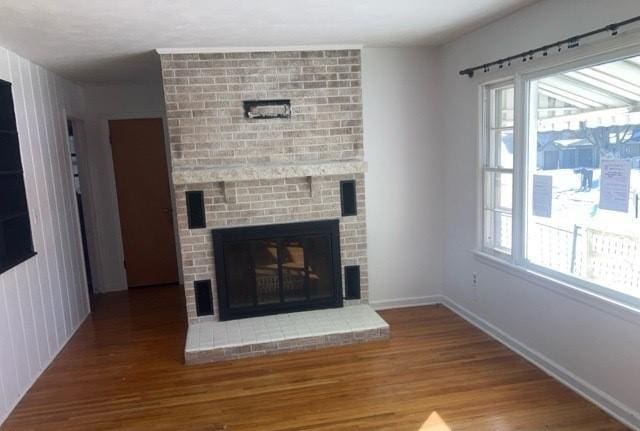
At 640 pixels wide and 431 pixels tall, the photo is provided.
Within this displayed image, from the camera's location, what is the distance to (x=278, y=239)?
13.7 ft

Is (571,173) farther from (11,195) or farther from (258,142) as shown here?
(11,195)

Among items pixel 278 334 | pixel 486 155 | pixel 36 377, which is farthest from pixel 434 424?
pixel 36 377

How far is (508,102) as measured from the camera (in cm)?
363

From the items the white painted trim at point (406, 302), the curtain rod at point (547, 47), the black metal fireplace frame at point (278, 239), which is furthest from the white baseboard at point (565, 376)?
Result: the curtain rod at point (547, 47)

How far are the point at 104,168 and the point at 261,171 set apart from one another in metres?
2.77

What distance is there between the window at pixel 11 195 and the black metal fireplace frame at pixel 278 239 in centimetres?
140

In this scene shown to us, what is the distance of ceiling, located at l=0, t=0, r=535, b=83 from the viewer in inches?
106

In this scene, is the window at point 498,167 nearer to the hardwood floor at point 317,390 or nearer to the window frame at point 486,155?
the window frame at point 486,155

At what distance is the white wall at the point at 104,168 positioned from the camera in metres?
5.58

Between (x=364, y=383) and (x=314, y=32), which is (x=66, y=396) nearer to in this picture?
(x=364, y=383)

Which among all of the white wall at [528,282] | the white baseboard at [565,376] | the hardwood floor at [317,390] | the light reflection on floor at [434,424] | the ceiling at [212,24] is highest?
the ceiling at [212,24]

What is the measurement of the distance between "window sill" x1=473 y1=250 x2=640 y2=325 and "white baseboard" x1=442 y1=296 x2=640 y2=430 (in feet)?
1.66

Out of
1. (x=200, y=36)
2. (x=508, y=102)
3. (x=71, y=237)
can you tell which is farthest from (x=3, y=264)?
(x=508, y=102)

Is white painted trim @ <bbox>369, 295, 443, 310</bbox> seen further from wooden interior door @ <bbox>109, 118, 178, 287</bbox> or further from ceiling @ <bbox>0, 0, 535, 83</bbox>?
wooden interior door @ <bbox>109, 118, 178, 287</bbox>
